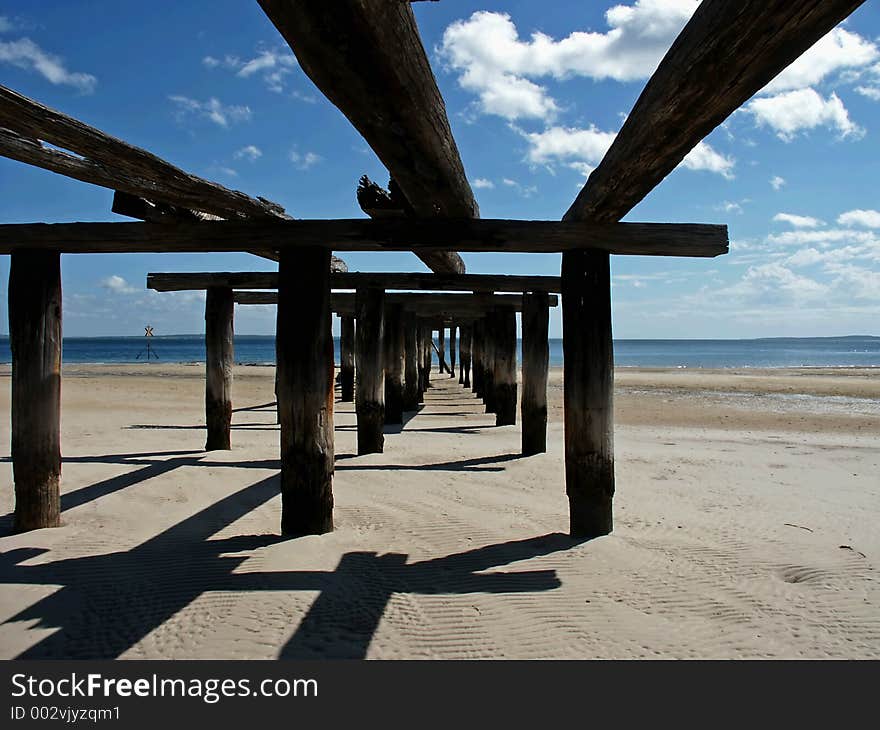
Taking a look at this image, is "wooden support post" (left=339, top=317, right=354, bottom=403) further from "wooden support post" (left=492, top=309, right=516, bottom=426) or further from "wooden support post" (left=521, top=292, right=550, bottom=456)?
"wooden support post" (left=521, top=292, right=550, bottom=456)

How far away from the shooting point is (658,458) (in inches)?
343

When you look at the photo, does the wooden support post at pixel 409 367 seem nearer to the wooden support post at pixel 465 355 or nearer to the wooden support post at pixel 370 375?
the wooden support post at pixel 370 375

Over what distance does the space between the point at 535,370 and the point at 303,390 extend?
5.28m

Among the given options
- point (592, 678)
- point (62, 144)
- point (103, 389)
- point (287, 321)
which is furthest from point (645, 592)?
point (103, 389)

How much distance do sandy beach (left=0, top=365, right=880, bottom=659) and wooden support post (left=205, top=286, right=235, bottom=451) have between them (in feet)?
1.85

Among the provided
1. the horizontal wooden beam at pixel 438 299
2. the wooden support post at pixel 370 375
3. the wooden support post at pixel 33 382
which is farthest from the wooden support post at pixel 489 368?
the wooden support post at pixel 33 382

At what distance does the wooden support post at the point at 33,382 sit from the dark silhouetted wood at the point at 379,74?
143 inches

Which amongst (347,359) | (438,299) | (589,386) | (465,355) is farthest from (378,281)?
(465,355)

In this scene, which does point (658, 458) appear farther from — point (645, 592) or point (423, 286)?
point (645, 592)

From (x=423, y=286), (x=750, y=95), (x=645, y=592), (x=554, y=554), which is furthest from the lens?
(x=423, y=286)

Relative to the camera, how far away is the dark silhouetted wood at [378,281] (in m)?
8.97

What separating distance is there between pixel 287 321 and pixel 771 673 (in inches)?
A: 160

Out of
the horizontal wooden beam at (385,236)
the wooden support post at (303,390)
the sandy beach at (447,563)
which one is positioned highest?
the horizontal wooden beam at (385,236)

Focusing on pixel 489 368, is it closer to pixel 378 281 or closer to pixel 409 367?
pixel 409 367
